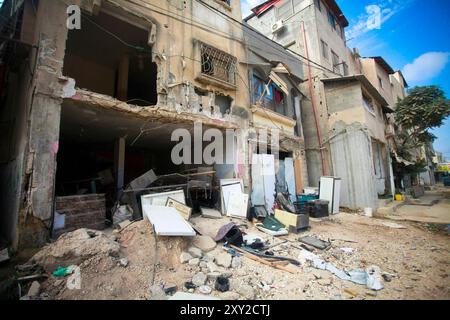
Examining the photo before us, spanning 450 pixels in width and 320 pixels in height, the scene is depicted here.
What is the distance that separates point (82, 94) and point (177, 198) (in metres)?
3.50

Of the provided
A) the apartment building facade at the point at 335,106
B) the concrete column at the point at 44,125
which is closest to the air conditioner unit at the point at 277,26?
the apartment building facade at the point at 335,106

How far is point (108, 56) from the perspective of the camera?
26.9 feet

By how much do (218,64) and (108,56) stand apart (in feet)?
15.0

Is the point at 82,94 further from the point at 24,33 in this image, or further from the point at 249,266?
the point at 249,266

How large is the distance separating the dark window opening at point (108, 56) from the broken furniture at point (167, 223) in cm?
370

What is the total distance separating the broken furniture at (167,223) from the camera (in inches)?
155

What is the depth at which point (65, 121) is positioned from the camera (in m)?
5.78

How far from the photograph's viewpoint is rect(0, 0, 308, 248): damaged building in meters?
3.96

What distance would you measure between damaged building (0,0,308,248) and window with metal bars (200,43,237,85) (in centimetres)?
4

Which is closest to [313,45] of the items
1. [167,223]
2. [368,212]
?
[368,212]

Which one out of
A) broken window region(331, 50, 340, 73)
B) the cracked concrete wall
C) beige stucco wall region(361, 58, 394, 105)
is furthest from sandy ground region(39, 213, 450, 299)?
beige stucco wall region(361, 58, 394, 105)

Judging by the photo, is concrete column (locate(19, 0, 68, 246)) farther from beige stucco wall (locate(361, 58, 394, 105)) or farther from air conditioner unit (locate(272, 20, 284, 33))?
beige stucco wall (locate(361, 58, 394, 105))

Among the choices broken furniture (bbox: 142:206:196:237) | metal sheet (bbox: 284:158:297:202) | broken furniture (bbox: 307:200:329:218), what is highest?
metal sheet (bbox: 284:158:297:202)

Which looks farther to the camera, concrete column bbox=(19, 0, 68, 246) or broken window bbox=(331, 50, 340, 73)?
broken window bbox=(331, 50, 340, 73)
